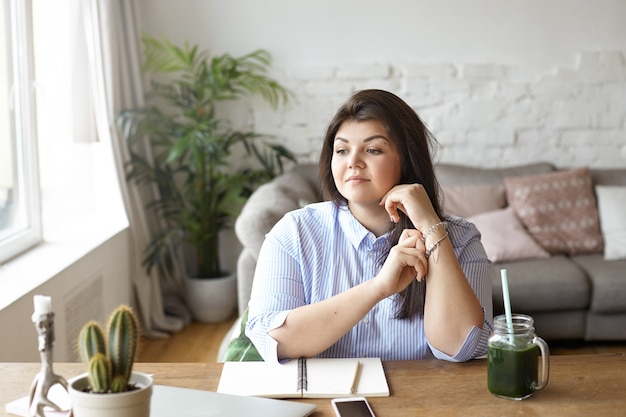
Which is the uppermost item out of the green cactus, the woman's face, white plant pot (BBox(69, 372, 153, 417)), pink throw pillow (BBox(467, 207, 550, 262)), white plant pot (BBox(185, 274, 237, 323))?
the woman's face

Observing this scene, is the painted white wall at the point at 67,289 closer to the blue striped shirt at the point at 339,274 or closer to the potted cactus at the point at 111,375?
the blue striped shirt at the point at 339,274

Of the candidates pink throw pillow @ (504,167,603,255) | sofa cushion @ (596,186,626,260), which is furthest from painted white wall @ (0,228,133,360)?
sofa cushion @ (596,186,626,260)

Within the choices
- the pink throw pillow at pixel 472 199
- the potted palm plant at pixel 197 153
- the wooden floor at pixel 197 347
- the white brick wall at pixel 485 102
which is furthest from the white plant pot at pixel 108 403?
the white brick wall at pixel 485 102

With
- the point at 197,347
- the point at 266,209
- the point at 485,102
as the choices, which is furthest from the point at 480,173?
the point at 197,347

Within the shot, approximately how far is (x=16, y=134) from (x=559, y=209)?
8.63 ft

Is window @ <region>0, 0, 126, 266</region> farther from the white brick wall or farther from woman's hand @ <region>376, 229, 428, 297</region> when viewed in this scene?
woman's hand @ <region>376, 229, 428, 297</region>

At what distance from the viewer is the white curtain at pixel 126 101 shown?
3637 millimetres

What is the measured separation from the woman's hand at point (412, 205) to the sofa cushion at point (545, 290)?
195 cm

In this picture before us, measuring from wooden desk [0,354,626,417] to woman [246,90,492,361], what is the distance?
0.38 feet

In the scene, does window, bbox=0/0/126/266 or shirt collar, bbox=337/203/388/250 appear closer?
Answer: shirt collar, bbox=337/203/388/250

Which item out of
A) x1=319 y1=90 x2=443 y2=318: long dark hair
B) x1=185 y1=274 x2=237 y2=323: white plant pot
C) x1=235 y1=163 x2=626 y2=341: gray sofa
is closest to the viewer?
x1=319 y1=90 x2=443 y2=318: long dark hair

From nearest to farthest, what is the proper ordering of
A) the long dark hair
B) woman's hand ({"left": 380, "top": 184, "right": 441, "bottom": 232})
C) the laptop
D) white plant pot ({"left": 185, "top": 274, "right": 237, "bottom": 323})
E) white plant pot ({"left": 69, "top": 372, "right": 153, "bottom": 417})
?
white plant pot ({"left": 69, "top": 372, "right": 153, "bottom": 417}) → the laptop → woman's hand ({"left": 380, "top": 184, "right": 441, "bottom": 232}) → the long dark hair → white plant pot ({"left": 185, "top": 274, "right": 237, "bottom": 323})

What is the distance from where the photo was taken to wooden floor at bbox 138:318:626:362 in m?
3.65

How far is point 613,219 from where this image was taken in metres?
3.95
